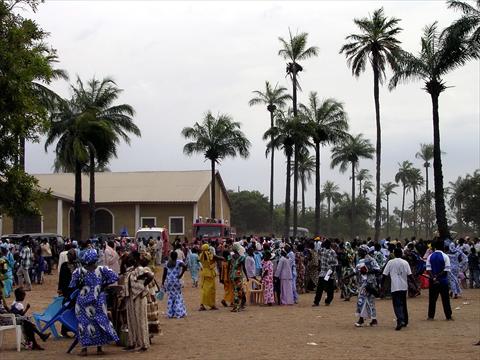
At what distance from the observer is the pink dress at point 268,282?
19781 mm

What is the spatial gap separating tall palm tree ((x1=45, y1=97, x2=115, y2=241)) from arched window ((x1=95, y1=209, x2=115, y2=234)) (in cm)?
1483

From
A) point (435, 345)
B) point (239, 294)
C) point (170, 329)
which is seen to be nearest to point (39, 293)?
point (239, 294)

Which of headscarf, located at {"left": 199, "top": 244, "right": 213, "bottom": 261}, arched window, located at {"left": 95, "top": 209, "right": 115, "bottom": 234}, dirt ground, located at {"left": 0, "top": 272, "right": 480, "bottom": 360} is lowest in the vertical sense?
dirt ground, located at {"left": 0, "top": 272, "right": 480, "bottom": 360}

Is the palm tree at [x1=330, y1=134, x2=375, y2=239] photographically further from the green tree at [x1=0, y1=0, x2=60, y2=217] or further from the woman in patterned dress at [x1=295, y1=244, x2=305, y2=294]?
the green tree at [x1=0, y1=0, x2=60, y2=217]

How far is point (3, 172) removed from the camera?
14.9 metres

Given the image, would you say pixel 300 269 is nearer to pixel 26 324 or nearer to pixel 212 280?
pixel 212 280

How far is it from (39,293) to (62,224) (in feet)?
91.9

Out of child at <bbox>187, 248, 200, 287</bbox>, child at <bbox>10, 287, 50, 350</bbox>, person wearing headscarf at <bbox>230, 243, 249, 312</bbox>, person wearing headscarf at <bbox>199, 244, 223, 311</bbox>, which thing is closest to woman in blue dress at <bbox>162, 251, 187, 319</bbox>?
person wearing headscarf at <bbox>199, 244, 223, 311</bbox>

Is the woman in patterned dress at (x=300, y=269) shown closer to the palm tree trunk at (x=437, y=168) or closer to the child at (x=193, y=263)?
the child at (x=193, y=263)

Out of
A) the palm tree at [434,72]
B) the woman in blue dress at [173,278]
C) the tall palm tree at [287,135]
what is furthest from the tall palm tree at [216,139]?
the woman in blue dress at [173,278]

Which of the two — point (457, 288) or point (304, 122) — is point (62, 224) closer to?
point (304, 122)

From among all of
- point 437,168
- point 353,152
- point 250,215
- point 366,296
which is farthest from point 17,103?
point 250,215

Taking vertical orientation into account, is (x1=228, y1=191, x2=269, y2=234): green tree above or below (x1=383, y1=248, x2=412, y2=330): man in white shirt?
above

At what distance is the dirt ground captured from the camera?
1124 cm
